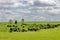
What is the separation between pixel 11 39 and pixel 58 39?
16.9 m

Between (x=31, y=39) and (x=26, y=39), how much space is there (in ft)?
6.71

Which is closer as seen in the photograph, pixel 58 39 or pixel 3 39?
pixel 58 39

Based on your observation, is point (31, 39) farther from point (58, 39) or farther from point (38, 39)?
point (58, 39)

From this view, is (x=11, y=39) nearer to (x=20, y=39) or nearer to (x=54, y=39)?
(x=20, y=39)

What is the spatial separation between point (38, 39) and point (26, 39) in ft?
14.3

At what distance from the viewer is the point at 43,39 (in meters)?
62.0

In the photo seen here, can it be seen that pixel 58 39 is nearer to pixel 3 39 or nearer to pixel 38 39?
pixel 38 39

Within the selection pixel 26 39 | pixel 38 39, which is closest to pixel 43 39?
pixel 38 39

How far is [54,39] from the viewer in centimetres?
6175

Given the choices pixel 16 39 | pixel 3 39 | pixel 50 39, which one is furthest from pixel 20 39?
pixel 50 39

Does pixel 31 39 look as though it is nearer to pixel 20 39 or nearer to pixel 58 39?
pixel 20 39

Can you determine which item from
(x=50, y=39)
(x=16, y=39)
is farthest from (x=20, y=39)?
(x=50, y=39)

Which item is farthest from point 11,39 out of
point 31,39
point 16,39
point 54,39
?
point 54,39

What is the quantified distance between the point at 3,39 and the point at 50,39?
17.4 meters
